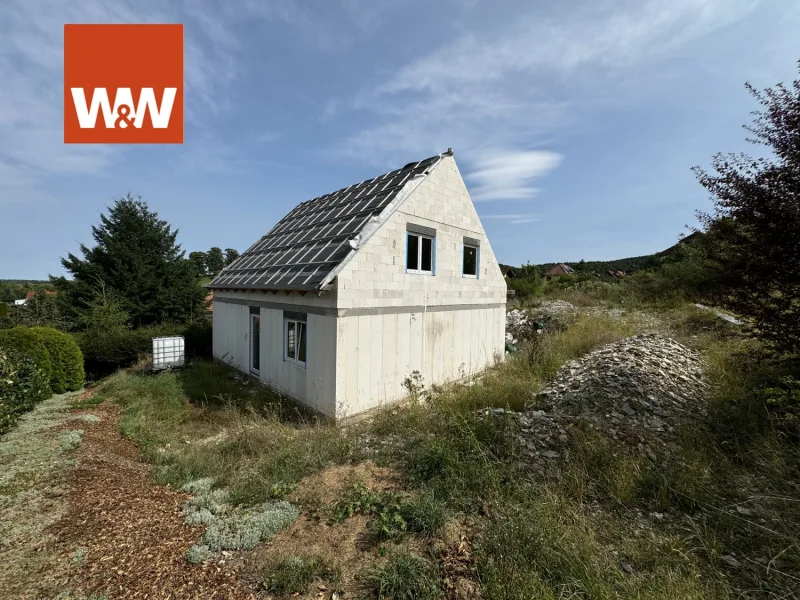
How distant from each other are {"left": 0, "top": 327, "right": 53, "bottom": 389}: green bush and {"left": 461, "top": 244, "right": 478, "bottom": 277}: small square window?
41.0ft

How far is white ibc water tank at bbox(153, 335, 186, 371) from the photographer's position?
1287 centimetres

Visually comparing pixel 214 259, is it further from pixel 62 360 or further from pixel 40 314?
pixel 62 360

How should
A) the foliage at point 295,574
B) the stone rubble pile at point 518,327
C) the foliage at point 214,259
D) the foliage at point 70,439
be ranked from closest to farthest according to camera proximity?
the foliage at point 295,574 < the foliage at point 70,439 < the stone rubble pile at point 518,327 < the foliage at point 214,259

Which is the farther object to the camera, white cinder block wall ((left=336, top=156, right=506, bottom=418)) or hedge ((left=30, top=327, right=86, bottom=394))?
hedge ((left=30, top=327, right=86, bottom=394))

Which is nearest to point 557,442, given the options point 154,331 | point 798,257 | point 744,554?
point 744,554

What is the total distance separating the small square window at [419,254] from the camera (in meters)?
9.38

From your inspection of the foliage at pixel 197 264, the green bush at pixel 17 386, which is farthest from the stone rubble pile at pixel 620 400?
the foliage at pixel 197 264

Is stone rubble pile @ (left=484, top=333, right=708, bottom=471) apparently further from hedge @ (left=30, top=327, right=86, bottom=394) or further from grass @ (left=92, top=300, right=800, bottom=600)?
hedge @ (left=30, top=327, right=86, bottom=394)

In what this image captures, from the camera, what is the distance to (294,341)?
30.9 feet

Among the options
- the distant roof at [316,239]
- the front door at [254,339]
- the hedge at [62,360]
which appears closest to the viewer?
the distant roof at [316,239]

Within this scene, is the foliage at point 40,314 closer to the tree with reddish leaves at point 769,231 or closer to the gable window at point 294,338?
the gable window at point 294,338

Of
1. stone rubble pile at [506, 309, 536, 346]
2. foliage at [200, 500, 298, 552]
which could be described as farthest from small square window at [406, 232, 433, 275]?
stone rubble pile at [506, 309, 536, 346]

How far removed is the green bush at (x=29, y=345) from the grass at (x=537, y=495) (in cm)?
442

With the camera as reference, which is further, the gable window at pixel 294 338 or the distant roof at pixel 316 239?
the gable window at pixel 294 338
